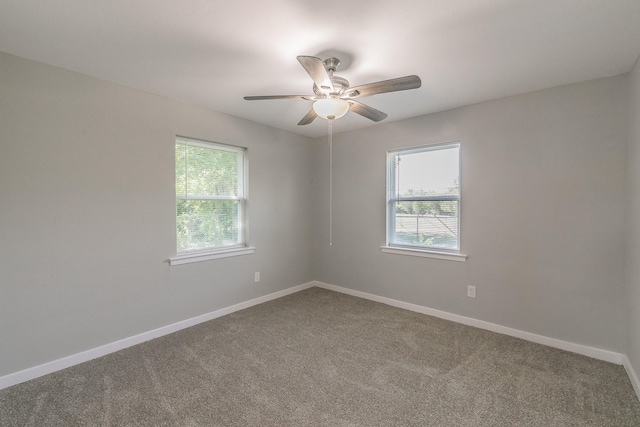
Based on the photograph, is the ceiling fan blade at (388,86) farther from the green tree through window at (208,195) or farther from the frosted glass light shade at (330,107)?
the green tree through window at (208,195)

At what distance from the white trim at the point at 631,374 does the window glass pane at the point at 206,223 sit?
373 centimetres

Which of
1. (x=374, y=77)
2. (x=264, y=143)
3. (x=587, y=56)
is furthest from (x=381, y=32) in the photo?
(x=264, y=143)

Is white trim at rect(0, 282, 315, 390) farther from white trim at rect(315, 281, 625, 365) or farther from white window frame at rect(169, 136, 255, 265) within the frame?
white trim at rect(315, 281, 625, 365)

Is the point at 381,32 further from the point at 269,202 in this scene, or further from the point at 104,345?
the point at 104,345

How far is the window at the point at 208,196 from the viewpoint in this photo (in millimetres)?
3113

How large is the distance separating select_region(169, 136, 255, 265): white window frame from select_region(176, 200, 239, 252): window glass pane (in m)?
0.04

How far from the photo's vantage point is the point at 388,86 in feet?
6.39

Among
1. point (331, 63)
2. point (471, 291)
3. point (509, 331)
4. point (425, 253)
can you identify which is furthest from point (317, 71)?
point (509, 331)

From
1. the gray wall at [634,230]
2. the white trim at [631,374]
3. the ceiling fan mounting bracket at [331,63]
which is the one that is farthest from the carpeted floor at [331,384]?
the ceiling fan mounting bracket at [331,63]

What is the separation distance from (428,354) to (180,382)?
2.01 metres

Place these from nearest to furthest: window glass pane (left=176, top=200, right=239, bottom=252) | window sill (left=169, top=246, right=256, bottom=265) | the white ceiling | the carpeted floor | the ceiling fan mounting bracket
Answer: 1. the white ceiling
2. the carpeted floor
3. the ceiling fan mounting bracket
4. window sill (left=169, top=246, right=256, bottom=265)
5. window glass pane (left=176, top=200, right=239, bottom=252)

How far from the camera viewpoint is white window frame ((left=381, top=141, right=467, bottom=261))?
10.6 feet

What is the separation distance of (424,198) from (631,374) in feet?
7.18

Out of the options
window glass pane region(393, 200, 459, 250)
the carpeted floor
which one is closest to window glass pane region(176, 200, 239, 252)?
the carpeted floor
